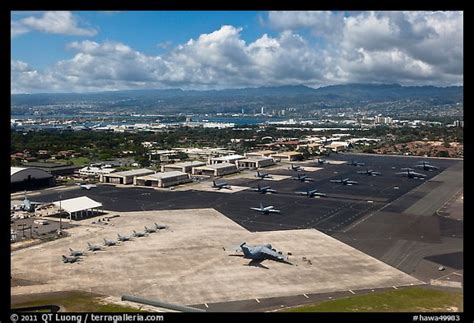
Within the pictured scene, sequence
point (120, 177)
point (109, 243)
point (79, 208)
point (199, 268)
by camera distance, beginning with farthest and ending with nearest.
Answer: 1. point (120, 177)
2. point (79, 208)
3. point (109, 243)
4. point (199, 268)

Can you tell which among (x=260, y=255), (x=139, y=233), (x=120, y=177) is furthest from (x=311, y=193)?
(x=120, y=177)

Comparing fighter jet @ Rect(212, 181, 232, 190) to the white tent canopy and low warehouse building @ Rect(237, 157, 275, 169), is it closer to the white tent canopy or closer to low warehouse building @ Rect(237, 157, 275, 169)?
the white tent canopy

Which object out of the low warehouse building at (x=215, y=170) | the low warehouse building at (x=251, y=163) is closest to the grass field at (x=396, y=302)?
the low warehouse building at (x=215, y=170)

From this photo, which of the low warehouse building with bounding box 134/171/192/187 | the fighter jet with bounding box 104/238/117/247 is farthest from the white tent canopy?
the low warehouse building with bounding box 134/171/192/187

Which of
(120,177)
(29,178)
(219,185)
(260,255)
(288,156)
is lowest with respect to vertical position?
(260,255)

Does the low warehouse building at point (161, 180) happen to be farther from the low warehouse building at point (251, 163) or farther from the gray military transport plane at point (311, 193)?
the gray military transport plane at point (311, 193)

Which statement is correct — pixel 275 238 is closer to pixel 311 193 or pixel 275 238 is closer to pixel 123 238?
pixel 123 238

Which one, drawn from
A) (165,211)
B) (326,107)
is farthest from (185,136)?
(326,107)
